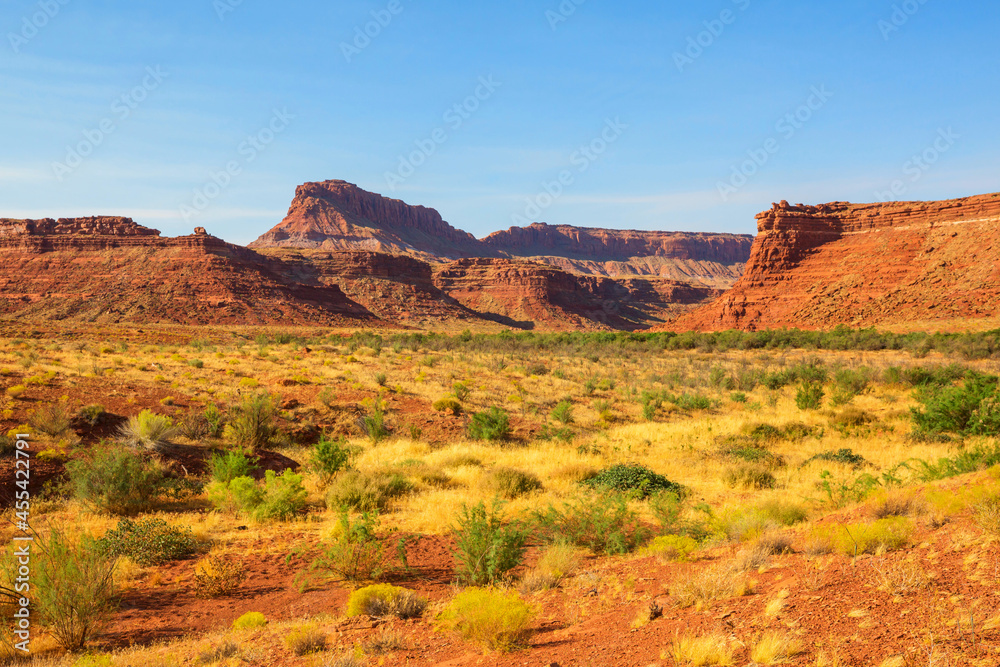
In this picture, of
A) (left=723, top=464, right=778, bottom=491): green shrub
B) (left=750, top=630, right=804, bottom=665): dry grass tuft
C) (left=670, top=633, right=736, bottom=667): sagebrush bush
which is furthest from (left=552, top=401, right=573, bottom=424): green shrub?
(left=750, top=630, right=804, bottom=665): dry grass tuft

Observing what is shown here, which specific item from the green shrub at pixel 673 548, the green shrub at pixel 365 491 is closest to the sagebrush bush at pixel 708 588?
the green shrub at pixel 673 548

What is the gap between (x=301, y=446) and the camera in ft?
42.9

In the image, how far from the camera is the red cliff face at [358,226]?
491 ft

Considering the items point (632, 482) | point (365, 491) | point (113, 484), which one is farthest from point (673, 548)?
point (113, 484)

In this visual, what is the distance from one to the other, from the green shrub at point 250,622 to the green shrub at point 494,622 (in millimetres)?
1808

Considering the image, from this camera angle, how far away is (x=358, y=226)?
15800 centimetres

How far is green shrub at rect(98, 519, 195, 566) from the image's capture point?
261 inches

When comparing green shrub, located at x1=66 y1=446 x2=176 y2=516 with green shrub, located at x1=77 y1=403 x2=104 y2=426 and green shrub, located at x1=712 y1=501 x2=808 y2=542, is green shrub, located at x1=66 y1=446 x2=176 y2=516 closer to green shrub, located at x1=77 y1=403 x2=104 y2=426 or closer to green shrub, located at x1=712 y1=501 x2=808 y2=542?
green shrub, located at x1=77 y1=403 x2=104 y2=426

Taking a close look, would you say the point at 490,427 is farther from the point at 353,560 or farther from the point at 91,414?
the point at 91,414

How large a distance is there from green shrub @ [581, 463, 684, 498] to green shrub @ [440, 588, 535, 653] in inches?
188

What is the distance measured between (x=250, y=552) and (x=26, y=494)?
4.17 m

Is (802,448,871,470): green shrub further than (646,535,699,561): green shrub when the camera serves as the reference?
Yes

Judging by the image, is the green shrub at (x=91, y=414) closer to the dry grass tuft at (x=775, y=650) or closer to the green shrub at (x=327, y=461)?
the green shrub at (x=327, y=461)

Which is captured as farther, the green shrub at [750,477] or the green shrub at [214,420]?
the green shrub at [214,420]
